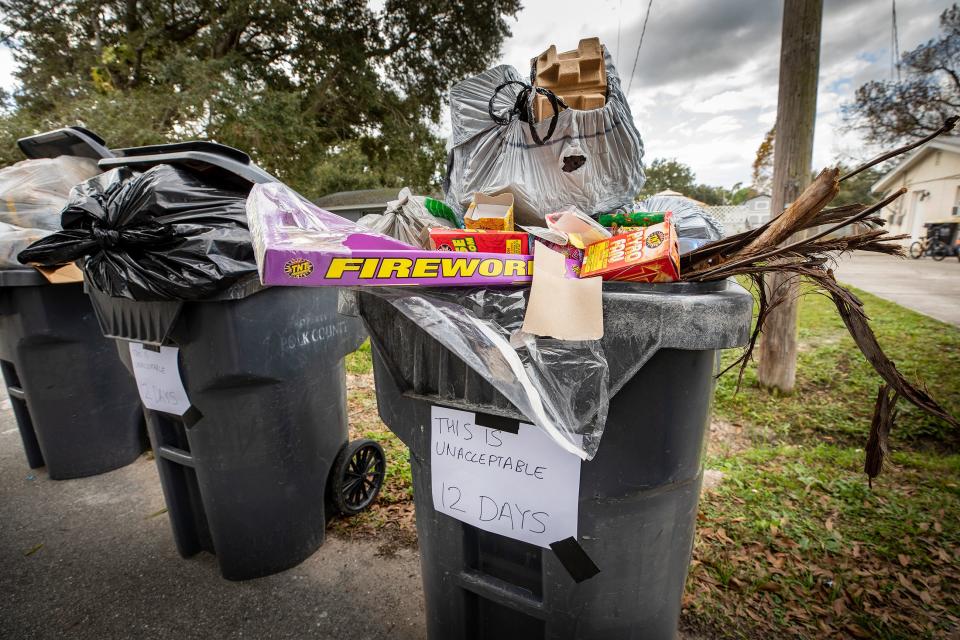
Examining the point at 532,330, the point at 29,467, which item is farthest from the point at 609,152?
the point at 29,467

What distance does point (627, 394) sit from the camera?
0.87m

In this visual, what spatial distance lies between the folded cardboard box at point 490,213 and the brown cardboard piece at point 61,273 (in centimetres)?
232

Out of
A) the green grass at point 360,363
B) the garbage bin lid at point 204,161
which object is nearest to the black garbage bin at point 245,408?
the garbage bin lid at point 204,161

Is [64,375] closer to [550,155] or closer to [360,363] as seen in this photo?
[360,363]

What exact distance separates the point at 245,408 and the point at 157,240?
67cm

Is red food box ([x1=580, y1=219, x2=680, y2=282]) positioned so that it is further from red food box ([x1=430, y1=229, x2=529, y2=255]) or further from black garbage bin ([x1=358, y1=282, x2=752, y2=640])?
red food box ([x1=430, y1=229, x2=529, y2=255])

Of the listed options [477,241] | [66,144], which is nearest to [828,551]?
[477,241]

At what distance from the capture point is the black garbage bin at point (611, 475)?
84 cm

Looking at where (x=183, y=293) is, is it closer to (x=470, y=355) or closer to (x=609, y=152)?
(x=470, y=355)

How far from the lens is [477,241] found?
1.04 m

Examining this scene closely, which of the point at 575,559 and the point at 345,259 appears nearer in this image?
the point at 345,259

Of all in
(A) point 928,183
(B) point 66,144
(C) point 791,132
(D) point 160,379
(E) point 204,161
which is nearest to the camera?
A: (E) point 204,161

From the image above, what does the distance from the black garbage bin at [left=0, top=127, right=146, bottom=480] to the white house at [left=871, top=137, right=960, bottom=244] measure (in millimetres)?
23102

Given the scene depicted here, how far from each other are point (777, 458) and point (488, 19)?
421 inches
